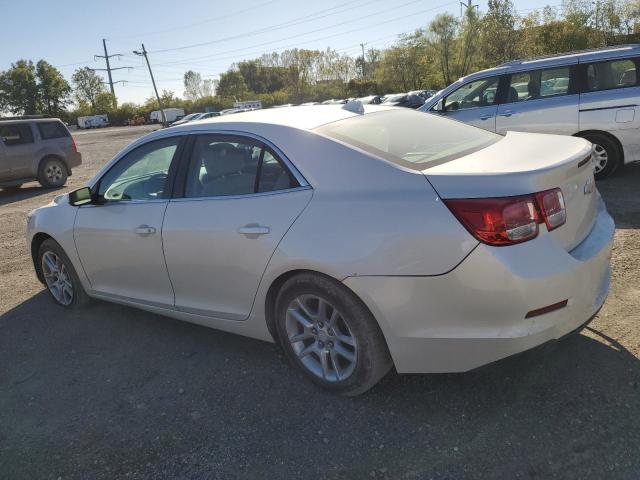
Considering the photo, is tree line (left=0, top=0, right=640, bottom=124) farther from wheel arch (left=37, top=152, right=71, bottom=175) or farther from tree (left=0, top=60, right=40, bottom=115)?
wheel arch (left=37, top=152, right=71, bottom=175)

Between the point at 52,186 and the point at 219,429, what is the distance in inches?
501

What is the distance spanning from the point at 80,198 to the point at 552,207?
3.30m

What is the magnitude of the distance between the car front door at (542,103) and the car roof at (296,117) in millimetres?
4545

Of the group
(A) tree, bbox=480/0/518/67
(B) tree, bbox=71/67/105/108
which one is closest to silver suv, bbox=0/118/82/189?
(A) tree, bbox=480/0/518/67

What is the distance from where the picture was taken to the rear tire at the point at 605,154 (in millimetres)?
6918

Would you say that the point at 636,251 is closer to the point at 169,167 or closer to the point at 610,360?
the point at 610,360

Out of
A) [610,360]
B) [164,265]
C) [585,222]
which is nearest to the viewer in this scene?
[585,222]

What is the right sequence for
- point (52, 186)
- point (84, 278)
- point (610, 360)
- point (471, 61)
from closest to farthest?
1. point (610, 360)
2. point (84, 278)
3. point (52, 186)
4. point (471, 61)

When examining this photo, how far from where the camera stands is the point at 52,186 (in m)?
13.5

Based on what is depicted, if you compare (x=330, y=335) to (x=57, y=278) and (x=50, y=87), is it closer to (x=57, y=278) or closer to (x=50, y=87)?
(x=57, y=278)

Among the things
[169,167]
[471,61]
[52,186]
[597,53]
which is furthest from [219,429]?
[471,61]

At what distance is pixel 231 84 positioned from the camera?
106562 millimetres

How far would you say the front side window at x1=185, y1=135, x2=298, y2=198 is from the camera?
2959mm

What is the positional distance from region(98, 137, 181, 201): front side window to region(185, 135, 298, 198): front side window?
25 cm
